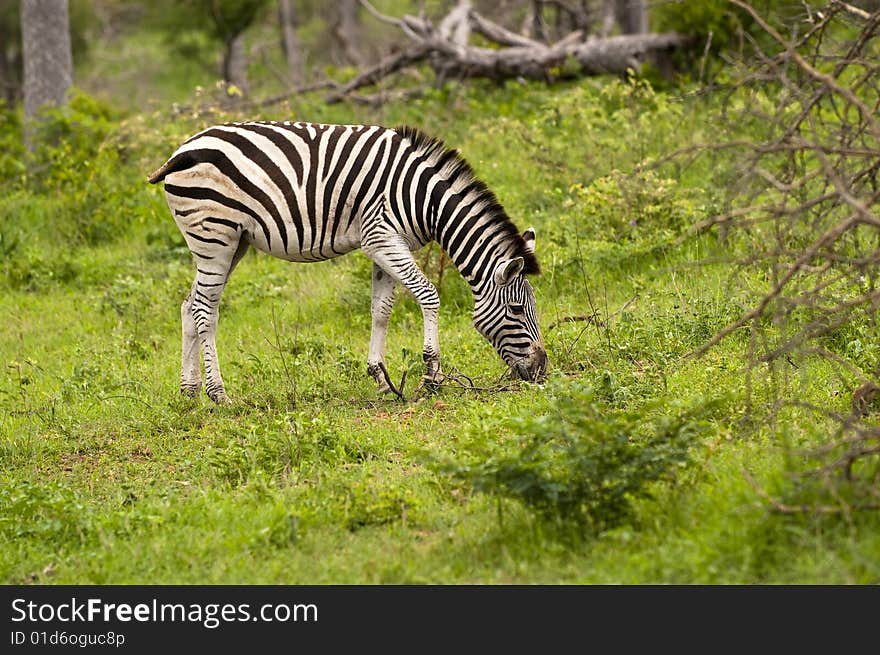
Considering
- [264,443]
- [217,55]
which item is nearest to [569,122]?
[264,443]

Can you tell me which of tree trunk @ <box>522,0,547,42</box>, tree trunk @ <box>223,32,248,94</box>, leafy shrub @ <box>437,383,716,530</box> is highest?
tree trunk @ <box>223,32,248,94</box>

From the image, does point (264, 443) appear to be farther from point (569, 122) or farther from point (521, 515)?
point (569, 122)

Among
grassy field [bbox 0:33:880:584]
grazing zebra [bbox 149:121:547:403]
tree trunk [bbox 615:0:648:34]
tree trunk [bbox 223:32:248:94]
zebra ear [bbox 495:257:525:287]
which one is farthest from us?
tree trunk [bbox 223:32:248:94]

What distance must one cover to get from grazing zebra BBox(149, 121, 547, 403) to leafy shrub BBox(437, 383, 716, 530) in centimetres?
260

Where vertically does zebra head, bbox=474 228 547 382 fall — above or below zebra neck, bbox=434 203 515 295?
below

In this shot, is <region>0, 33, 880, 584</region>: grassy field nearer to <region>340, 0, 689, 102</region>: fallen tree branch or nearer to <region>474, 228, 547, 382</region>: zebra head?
<region>474, 228, 547, 382</region>: zebra head

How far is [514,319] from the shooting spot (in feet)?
28.1

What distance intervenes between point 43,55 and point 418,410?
1118 centimetres

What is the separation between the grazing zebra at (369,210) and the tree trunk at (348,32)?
15180 millimetres

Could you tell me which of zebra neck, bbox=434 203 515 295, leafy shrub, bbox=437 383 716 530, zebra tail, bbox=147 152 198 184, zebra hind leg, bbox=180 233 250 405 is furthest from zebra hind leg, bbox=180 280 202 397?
leafy shrub, bbox=437 383 716 530

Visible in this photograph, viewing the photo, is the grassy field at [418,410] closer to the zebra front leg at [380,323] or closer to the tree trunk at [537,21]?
the zebra front leg at [380,323]

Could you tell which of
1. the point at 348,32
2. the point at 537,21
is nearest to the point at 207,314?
the point at 537,21

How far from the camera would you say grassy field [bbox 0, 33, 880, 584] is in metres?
5.61
